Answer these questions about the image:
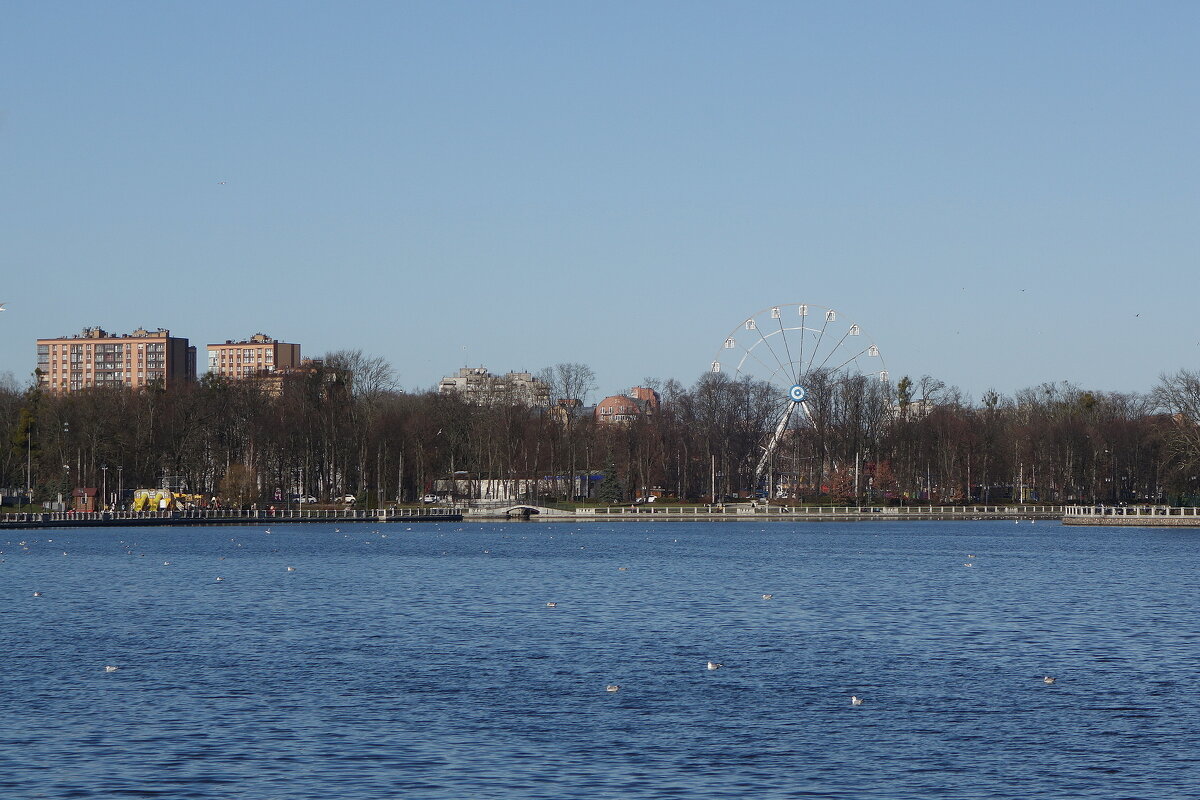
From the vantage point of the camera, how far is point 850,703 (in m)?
27.6

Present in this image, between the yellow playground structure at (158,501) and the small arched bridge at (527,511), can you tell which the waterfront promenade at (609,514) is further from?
the yellow playground structure at (158,501)

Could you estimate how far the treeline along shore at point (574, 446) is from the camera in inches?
4958

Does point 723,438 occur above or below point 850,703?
above

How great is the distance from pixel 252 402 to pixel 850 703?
104374 millimetres

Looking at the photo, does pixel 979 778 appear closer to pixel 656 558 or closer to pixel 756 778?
pixel 756 778

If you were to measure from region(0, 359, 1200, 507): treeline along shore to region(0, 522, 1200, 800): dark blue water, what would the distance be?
66487 mm

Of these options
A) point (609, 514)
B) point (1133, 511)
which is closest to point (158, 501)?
point (609, 514)

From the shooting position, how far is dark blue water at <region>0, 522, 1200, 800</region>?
71.5ft

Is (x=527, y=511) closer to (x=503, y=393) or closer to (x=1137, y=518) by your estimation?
(x=503, y=393)

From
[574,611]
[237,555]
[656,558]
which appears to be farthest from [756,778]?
[237,555]

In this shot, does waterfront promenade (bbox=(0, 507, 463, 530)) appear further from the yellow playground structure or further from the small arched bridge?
the small arched bridge

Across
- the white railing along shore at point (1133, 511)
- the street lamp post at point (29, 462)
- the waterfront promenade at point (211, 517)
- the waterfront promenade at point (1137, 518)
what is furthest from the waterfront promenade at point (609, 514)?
the waterfront promenade at point (1137, 518)

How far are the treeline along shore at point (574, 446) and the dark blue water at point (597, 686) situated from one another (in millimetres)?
66487

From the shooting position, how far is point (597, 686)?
29.5 m
